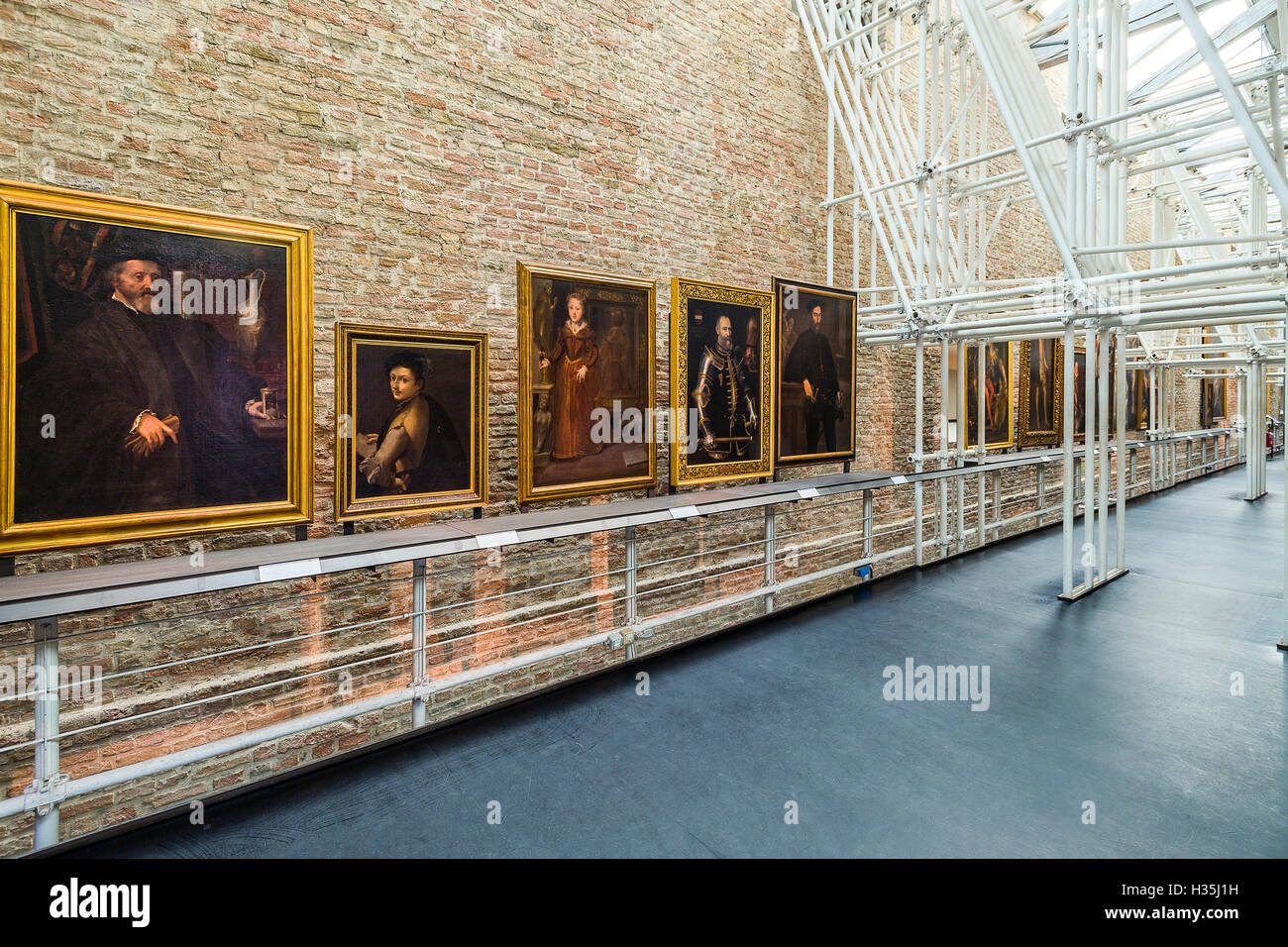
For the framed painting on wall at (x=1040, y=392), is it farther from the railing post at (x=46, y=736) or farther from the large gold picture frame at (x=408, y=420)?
the railing post at (x=46, y=736)

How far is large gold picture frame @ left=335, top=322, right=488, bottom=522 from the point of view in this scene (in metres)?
4.25

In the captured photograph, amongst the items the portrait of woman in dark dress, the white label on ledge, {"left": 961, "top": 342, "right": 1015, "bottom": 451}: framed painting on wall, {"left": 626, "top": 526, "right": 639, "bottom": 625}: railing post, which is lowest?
{"left": 626, "top": 526, "right": 639, "bottom": 625}: railing post

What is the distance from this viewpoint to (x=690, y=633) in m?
6.68

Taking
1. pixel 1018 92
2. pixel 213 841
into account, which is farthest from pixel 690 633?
pixel 1018 92

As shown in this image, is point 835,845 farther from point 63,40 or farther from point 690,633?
point 63,40

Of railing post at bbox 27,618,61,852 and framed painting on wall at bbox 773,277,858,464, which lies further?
framed painting on wall at bbox 773,277,858,464

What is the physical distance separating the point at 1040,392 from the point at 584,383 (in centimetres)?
1065

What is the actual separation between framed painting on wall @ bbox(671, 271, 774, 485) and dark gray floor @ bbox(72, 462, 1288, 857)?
1740mm

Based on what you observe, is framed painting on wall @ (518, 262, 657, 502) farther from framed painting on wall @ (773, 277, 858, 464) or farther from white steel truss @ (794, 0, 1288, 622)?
white steel truss @ (794, 0, 1288, 622)

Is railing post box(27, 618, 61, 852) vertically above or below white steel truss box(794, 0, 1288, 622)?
below

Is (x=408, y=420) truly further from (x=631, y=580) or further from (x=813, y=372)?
(x=813, y=372)

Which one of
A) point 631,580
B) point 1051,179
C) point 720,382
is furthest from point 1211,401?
point 631,580

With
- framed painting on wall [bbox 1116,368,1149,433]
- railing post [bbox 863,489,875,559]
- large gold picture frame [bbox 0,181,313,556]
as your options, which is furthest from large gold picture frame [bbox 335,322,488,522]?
framed painting on wall [bbox 1116,368,1149,433]
